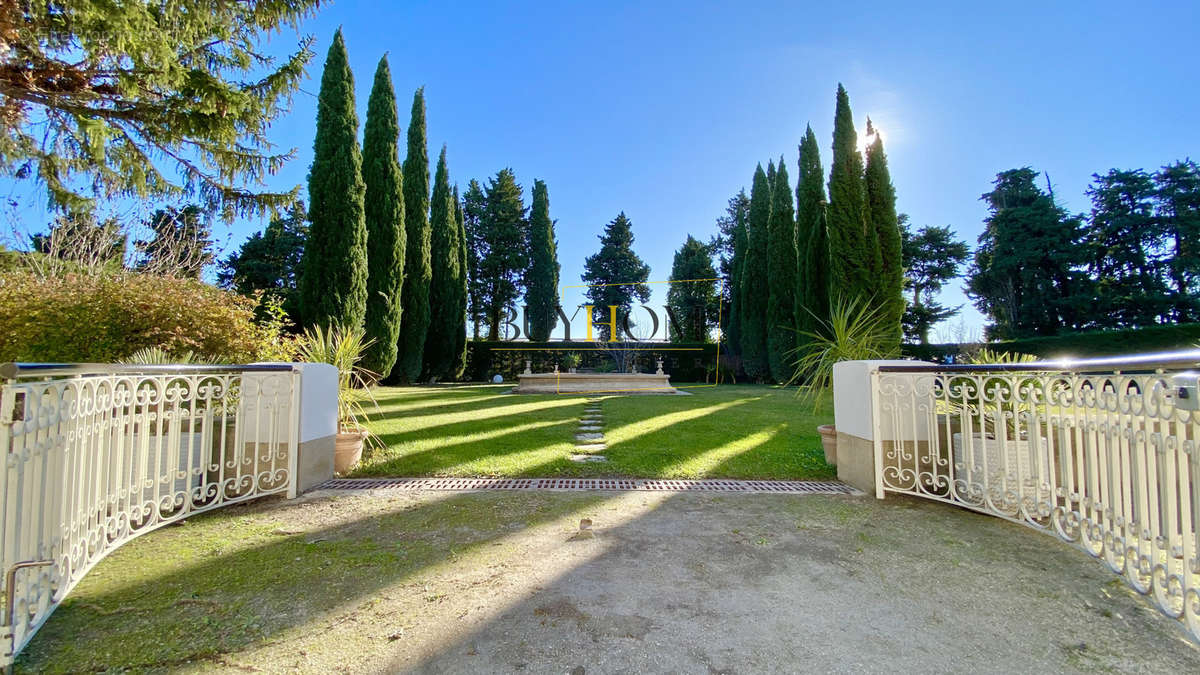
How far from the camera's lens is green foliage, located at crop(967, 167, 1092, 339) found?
70.8 ft

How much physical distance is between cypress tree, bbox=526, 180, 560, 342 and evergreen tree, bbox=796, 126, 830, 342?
1205 cm

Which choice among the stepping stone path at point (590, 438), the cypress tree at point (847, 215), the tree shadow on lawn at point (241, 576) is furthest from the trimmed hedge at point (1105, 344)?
the tree shadow on lawn at point (241, 576)

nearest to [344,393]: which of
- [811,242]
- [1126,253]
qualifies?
[811,242]

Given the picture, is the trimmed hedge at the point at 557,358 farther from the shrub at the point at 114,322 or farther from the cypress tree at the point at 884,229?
the shrub at the point at 114,322

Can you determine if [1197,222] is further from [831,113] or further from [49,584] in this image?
[49,584]

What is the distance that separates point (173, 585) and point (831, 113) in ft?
51.9

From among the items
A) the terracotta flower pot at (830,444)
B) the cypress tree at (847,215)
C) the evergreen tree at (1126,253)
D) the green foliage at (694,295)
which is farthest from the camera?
the green foliage at (694,295)

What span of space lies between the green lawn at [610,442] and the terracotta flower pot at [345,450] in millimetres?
117

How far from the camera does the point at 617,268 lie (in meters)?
30.7

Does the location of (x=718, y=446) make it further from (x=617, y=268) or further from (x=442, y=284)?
(x=617, y=268)

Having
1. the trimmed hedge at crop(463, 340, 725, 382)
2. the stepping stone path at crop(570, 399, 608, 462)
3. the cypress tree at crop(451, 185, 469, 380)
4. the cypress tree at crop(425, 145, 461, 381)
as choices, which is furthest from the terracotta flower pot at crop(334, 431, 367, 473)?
the trimmed hedge at crop(463, 340, 725, 382)

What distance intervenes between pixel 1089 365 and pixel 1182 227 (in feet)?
101

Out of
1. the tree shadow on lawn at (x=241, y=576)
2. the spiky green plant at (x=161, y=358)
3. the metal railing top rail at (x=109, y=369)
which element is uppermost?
the spiky green plant at (x=161, y=358)

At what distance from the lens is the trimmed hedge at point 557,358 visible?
724 inches
